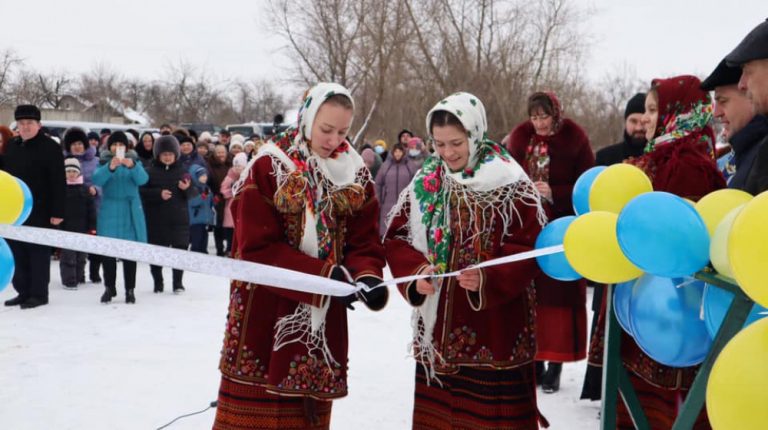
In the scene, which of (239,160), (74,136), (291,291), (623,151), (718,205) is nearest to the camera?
(718,205)

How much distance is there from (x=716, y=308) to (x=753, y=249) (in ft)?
1.69

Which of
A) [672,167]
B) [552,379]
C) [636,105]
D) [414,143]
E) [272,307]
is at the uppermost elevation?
[636,105]

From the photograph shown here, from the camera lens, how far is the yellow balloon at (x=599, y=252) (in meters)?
2.13

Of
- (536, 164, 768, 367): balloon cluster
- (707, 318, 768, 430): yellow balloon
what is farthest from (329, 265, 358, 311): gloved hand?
(707, 318, 768, 430): yellow balloon

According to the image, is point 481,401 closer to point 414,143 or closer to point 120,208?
point 120,208

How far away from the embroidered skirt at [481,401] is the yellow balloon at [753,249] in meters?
1.68

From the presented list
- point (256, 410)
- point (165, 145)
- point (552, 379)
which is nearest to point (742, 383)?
point (256, 410)

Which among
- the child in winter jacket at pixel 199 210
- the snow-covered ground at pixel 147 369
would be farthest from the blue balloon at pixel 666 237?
the child in winter jacket at pixel 199 210

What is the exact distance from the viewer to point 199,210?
31.2 feet

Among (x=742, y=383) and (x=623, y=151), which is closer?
(x=742, y=383)

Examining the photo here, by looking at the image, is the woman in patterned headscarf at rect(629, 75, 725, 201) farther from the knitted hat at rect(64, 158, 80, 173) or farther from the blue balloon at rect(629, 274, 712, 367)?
the knitted hat at rect(64, 158, 80, 173)

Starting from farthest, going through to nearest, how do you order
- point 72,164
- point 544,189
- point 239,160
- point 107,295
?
point 239,160, point 72,164, point 107,295, point 544,189

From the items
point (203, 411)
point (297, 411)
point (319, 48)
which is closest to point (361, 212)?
point (297, 411)

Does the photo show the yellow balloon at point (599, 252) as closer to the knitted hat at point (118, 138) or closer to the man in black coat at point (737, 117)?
the man in black coat at point (737, 117)
